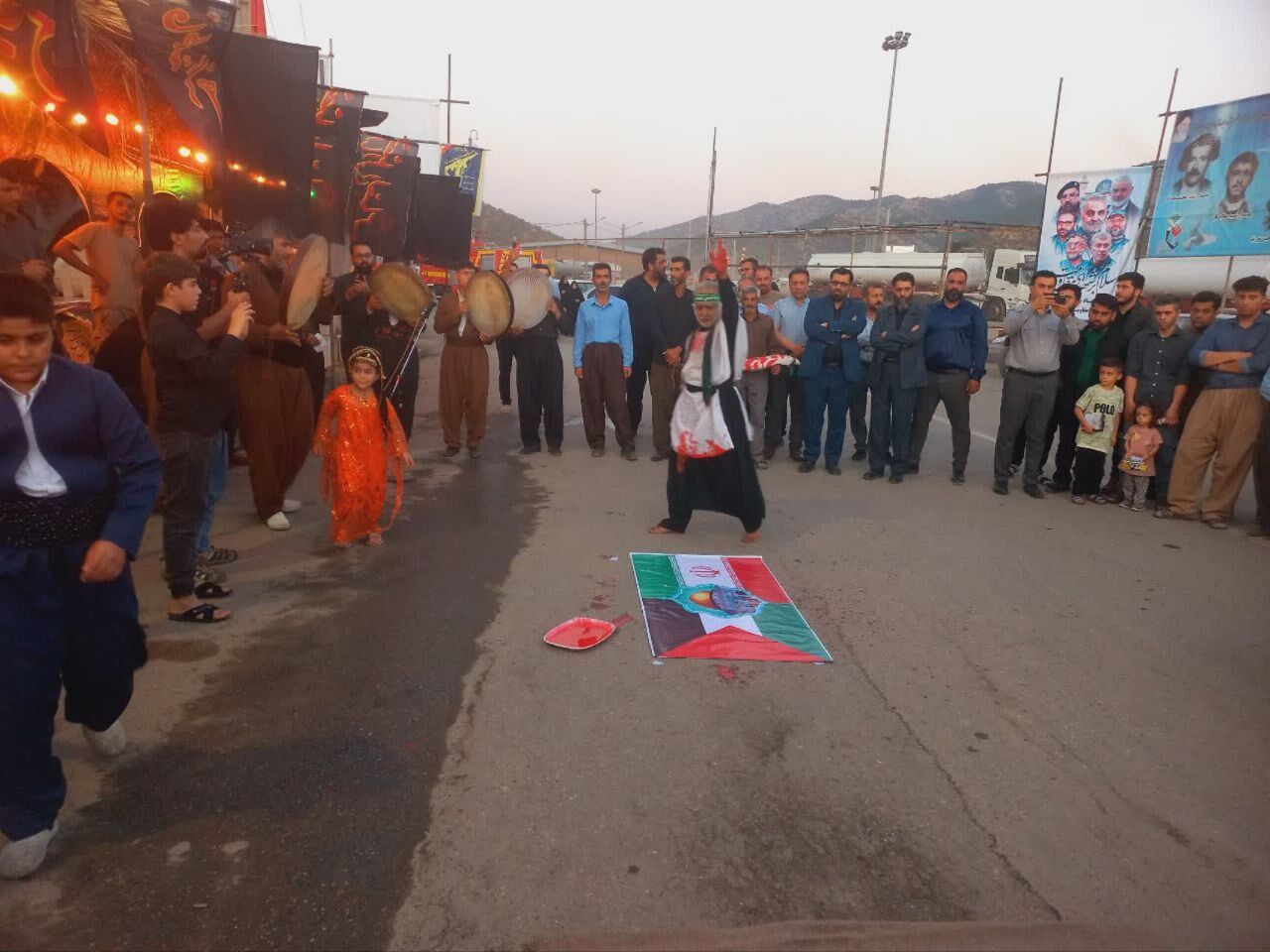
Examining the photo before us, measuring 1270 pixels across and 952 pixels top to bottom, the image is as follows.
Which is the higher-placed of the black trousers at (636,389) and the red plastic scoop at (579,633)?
the black trousers at (636,389)

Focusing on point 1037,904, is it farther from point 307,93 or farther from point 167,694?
point 307,93

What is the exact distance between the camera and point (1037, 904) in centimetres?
223

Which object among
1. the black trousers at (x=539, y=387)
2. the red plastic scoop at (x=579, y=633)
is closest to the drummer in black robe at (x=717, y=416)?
the red plastic scoop at (x=579, y=633)

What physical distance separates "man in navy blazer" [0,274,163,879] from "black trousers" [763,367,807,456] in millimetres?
6435

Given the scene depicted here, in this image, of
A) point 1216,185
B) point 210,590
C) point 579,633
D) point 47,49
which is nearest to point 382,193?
point 47,49

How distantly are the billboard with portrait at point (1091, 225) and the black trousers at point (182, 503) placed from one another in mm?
16304

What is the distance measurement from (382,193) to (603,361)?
7581 mm

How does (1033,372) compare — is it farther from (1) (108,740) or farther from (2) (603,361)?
(1) (108,740)

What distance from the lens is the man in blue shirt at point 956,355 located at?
730 cm

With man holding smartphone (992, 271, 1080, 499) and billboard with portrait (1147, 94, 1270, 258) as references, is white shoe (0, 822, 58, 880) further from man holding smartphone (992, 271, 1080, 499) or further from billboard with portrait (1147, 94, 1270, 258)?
billboard with portrait (1147, 94, 1270, 258)

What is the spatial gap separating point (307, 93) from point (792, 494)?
21.1 feet

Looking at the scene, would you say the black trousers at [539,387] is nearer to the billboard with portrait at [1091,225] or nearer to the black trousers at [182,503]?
the black trousers at [182,503]

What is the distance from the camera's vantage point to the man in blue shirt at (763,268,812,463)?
26.6ft

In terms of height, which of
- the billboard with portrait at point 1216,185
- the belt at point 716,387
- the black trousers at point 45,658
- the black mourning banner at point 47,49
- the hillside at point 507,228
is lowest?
the black trousers at point 45,658
